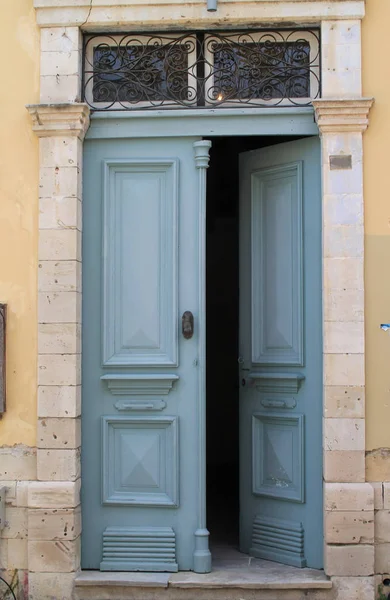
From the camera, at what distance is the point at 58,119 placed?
564cm

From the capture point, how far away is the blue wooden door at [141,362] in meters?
5.71

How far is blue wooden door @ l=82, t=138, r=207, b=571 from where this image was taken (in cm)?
571

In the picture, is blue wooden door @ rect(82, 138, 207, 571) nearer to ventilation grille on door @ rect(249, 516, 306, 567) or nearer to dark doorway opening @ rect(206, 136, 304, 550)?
ventilation grille on door @ rect(249, 516, 306, 567)

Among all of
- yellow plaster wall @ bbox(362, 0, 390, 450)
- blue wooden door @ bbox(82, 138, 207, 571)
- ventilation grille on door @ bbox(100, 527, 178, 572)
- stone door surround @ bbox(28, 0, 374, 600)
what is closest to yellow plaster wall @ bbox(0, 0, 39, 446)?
stone door surround @ bbox(28, 0, 374, 600)

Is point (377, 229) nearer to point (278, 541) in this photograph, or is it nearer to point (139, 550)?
point (278, 541)

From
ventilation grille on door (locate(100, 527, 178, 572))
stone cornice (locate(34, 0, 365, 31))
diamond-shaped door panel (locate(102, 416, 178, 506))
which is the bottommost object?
ventilation grille on door (locate(100, 527, 178, 572))

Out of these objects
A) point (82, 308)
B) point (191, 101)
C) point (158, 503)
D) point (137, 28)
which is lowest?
point (158, 503)

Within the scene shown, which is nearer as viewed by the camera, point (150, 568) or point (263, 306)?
point (150, 568)

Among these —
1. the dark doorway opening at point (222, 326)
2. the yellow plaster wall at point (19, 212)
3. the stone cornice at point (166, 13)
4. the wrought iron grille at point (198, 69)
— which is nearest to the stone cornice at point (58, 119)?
the yellow plaster wall at point (19, 212)

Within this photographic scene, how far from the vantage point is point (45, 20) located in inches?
224

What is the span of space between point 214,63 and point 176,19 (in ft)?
1.28

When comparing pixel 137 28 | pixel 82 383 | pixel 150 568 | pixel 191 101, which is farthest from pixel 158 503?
pixel 137 28

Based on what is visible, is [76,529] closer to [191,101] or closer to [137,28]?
[191,101]

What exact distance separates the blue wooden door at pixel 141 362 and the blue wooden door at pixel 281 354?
1.87 ft
